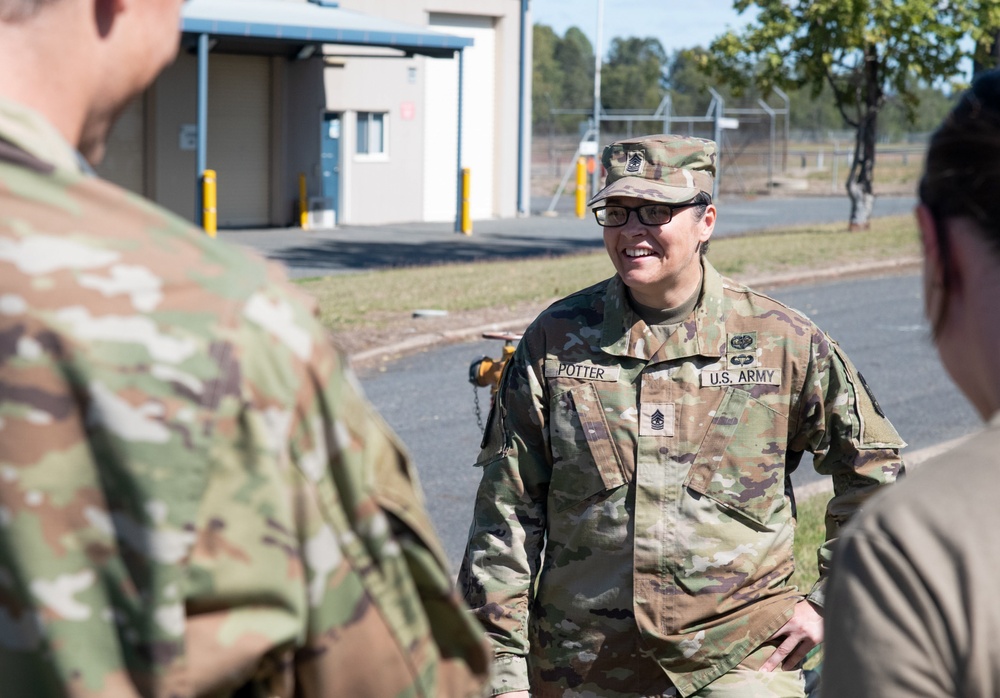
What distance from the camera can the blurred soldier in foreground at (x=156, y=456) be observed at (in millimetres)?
1263

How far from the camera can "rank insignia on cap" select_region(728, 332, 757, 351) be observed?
3.43 metres

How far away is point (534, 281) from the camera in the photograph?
1653cm

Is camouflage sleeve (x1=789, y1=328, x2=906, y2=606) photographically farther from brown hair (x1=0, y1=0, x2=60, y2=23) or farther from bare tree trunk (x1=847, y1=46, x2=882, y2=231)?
bare tree trunk (x1=847, y1=46, x2=882, y2=231)

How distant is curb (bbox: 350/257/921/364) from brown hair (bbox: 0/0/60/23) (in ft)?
31.0

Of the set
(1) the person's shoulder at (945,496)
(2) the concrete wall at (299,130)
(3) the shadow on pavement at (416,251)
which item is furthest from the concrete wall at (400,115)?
(1) the person's shoulder at (945,496)

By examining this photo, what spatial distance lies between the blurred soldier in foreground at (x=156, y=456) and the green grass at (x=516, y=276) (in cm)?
1086

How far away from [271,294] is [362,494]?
0.23m

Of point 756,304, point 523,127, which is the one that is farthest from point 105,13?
point 523,127

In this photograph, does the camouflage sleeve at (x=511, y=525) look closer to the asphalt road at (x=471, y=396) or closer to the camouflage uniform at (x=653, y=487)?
the camouflage uniform at (x=653, y=487)

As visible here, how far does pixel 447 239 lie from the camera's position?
2473 centimetres

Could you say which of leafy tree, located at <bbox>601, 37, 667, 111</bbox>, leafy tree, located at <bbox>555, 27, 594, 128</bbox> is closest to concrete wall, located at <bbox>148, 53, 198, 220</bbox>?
leafy tree, located at <bbox>555, 27, 594, 128</bbox>

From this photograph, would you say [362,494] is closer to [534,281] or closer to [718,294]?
[718,294]

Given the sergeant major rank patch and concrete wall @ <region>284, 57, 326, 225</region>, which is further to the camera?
concrete wall @ <region>284, 57, 326, 225</region>

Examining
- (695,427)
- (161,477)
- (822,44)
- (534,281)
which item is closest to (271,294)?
(161,477)
